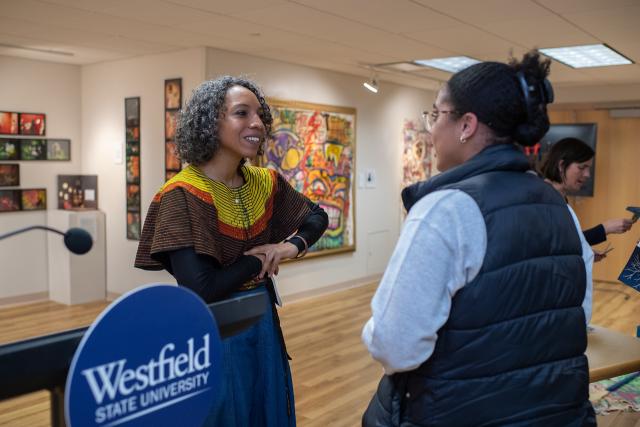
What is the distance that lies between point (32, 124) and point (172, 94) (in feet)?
5.70

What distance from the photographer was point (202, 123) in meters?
1.75

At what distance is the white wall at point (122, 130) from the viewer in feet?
19.1

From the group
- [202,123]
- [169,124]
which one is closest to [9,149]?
[169,124]

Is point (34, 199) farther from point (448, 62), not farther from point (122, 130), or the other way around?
point (448, 62)

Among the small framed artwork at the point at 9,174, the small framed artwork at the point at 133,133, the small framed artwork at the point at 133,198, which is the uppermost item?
the small framed artwork at the point at 133,133

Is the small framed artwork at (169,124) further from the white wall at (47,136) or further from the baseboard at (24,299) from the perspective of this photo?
the baseboard at (24,299)

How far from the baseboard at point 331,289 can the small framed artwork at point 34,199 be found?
2790 millimetres

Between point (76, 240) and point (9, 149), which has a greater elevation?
point (9, 149)

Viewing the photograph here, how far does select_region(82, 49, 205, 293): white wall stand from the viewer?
19.1 ft

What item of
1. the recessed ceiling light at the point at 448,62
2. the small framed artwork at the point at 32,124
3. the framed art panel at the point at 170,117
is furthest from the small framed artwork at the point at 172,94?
the recessed ceiling light at the point at 448,62

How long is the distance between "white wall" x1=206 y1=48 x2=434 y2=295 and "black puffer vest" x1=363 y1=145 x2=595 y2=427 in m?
4.73

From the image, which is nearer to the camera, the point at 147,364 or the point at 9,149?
the point at 147,364

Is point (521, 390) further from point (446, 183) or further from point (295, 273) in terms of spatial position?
point (295, 273)

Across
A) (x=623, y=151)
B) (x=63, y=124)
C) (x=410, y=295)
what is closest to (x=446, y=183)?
(x=410, y=295)
